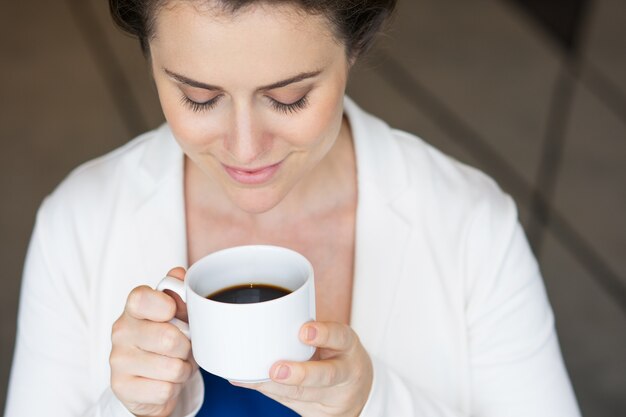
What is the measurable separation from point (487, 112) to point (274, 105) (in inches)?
88.1

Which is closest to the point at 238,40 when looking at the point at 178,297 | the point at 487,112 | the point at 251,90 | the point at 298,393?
the point at 251,90

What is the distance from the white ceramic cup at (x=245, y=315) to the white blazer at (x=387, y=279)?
0.36m

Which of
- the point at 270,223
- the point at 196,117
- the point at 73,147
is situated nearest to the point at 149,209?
the point at 270,223

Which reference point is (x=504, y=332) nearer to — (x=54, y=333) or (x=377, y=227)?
(x=377, y=227)

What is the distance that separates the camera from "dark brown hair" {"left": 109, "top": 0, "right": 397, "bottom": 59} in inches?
47.5

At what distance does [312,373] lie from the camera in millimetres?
1101

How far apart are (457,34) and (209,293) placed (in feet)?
9.32

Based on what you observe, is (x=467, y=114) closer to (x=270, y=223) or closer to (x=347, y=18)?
(x=270, y=223)

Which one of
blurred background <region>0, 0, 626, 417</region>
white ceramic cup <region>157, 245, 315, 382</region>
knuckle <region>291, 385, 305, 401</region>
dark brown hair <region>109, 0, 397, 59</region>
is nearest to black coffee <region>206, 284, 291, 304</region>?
white ceramic cup <region>157, 245, 315, 382</region>

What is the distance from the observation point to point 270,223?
5.25 ft

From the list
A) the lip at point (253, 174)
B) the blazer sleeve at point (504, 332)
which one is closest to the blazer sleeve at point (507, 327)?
the blazer sleeve at point (504, 332)

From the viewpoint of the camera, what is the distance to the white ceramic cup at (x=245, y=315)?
1047mm

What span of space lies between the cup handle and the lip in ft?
0.62

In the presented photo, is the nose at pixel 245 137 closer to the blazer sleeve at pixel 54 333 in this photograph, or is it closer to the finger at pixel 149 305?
the finger at pixel 149 305
